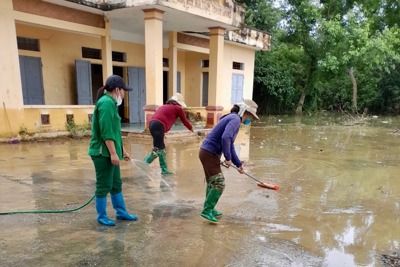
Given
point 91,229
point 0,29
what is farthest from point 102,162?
point 0,29

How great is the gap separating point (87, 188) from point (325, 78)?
68.8ft

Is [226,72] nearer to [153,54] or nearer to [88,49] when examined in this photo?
[153,54]

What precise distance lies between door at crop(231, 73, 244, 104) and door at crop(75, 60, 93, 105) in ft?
23.1

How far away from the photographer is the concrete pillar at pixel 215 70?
38.4 ft

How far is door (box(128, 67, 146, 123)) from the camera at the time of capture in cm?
1283

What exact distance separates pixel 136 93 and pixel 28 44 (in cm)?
428

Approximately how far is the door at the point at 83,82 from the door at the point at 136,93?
1932 millimetres

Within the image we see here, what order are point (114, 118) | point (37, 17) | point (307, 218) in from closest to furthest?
point (114, 118) < point (307, 218) < point (37, 17)

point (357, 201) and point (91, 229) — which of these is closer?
point (91, 229)

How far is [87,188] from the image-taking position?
4.97 m

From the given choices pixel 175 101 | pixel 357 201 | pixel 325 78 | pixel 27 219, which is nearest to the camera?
pixel 27 219

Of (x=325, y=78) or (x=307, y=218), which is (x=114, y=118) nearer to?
(x=307, y=218)

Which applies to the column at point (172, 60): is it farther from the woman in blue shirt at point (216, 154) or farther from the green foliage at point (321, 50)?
the woman in blue shirt at point (216, 154)

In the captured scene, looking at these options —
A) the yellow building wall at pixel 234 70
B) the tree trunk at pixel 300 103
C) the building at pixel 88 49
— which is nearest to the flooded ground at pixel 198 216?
the building at pixel 88 49
